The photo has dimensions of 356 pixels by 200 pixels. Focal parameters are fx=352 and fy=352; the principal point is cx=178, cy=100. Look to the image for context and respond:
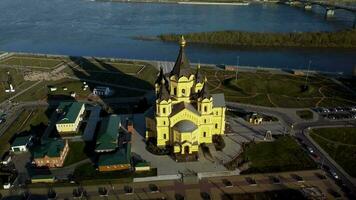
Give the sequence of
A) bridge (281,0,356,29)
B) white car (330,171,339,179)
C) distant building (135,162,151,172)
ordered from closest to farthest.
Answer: white car (330,171,339,179) → distant building (135,162,151,172) → bridge (281,0,356,29)

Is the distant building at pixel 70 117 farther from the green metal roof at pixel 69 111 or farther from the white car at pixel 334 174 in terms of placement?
the white car at pixel 334 174

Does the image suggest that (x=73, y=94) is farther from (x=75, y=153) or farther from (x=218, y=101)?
(x=218, y=101)

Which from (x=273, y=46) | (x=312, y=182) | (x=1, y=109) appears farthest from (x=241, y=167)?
(x=273, y=46)

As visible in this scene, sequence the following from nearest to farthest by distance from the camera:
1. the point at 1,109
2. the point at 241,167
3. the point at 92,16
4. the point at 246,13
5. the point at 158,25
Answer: the point at 241,167, the point at 1,109, the point at 158,25, the point at 92,16, the point at 246,13

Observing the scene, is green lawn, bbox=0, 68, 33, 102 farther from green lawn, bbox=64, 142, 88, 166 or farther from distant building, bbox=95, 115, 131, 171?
distant building, bbox=95, 115, 131, 171

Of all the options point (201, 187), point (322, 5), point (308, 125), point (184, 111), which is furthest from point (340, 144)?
point (322, 5)

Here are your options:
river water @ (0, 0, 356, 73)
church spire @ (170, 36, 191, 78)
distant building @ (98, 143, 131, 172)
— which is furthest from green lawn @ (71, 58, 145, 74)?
→ distant building @ (98, 143, 131, 172)

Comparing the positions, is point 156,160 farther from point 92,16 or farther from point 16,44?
point 92,16
